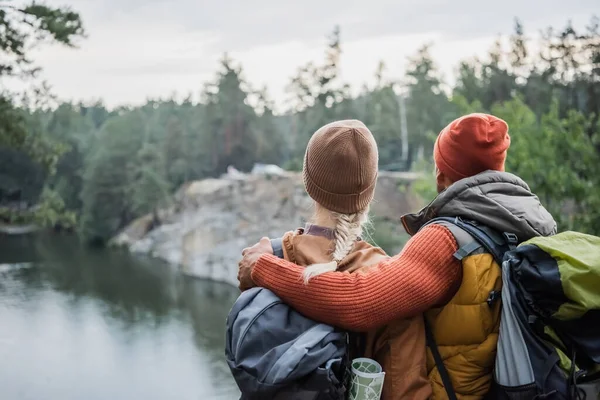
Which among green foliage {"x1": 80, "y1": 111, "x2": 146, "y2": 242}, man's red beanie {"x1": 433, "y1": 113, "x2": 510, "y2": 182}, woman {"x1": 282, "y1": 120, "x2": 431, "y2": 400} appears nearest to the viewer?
woman {"x1": 282, "y1": 120, "x2": 431, "y2": 400}

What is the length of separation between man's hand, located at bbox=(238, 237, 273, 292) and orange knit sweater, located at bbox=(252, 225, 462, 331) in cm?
6

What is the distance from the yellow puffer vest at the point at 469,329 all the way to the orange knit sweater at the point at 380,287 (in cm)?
3

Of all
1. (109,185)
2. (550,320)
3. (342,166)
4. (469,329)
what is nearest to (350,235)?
(342,166)

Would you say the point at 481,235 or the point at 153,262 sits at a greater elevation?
the point at 481,235

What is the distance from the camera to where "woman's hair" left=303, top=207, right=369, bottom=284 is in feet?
3.69

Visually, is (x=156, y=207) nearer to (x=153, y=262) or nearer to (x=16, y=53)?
(x=153, y=262)

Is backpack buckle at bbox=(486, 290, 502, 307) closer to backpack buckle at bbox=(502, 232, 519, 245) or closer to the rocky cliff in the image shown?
backpack buckle at bbox=(502, 232, 519, 245)

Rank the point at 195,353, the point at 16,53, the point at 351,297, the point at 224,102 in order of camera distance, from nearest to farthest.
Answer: the point at 351,297, the point at 16,53, the point at 195,353, the point at 224,102

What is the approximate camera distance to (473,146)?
122cm

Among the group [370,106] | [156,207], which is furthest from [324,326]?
[156,207]

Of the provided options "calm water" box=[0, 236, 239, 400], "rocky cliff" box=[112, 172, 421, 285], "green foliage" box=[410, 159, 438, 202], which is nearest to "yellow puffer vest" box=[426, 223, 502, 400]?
"calm water" box=[0, 236, 239, 400]

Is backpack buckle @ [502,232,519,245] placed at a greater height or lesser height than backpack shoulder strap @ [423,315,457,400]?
greater

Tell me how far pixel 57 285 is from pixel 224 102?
8284 mm

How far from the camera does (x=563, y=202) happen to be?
9.08 meters
